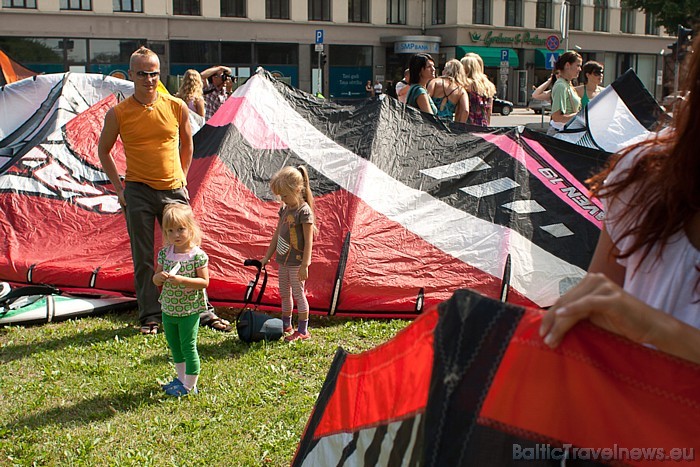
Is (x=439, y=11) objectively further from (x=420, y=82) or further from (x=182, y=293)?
(x=182, y=293)

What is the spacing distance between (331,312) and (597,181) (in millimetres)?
4173

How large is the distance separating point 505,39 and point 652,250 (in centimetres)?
4235

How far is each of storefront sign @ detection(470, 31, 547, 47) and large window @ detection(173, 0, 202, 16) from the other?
14.7 m

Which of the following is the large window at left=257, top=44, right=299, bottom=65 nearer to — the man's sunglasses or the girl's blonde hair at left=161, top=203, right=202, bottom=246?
the man's sunglasses

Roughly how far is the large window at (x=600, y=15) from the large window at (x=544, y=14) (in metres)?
2.83

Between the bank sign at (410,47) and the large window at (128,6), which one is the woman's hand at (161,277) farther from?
the bank sign at (410,47)

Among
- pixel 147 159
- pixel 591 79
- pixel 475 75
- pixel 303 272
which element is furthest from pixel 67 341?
pixel 591 79

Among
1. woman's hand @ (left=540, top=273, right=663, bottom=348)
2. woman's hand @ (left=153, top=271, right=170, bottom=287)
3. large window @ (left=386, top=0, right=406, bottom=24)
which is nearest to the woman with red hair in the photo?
woman's hand @ (left=540, top=273, right=663, bottom=348)

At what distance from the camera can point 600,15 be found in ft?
144

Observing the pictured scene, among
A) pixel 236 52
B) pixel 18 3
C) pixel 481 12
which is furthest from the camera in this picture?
pixel 481 12

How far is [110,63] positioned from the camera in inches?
1383

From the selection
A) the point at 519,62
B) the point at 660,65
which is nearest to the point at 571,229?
the point at 519,62

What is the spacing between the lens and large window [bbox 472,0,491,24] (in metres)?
41.3

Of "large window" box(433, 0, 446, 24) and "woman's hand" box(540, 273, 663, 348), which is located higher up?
"large window" box(433, 0, 446, 24)
